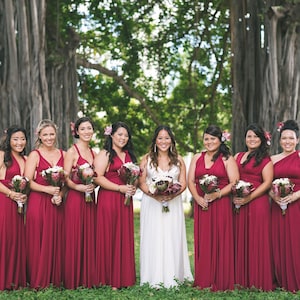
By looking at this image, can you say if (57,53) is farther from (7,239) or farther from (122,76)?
(7,239)

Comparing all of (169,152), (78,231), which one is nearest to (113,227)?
(78,231)

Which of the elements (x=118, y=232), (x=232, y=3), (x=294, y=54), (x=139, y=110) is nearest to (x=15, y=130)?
(x=118, y=232)

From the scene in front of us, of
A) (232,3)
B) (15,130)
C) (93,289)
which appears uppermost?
(232,3)

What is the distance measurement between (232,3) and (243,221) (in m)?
5.63

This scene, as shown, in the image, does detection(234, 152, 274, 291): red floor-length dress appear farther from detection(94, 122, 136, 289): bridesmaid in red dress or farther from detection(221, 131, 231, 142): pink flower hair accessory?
detection(94, 122, 136, 289): bridesmaid in red dress

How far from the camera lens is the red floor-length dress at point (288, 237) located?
639cm

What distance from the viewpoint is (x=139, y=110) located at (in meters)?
17.1

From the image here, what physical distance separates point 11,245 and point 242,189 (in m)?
2.53

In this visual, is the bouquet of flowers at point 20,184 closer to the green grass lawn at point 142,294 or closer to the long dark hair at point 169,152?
the green grass lawn at point 142,294

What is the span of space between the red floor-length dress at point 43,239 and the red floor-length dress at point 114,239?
44 centimetres

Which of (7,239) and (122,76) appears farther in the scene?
(122,76)

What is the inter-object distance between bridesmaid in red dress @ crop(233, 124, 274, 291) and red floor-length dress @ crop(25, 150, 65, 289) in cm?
192

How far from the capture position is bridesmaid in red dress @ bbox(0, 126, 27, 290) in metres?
6.40

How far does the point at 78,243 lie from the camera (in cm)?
643
